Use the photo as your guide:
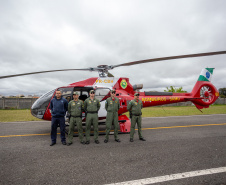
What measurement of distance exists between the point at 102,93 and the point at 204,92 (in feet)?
22.7

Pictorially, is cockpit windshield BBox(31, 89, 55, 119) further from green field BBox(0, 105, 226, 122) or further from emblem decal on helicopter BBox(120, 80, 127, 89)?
green field BBox(0, 105, 226, 122)

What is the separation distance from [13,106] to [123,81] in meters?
22.1

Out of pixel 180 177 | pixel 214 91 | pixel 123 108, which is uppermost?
pixel 214 91

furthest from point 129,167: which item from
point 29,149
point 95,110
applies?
point 29,149

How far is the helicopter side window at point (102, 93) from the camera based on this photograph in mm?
6488

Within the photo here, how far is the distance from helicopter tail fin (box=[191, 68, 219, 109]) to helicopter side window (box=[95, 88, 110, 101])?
220 inches

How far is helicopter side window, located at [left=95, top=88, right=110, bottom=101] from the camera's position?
649cm

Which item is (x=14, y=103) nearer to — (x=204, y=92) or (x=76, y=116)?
(x=76, y=116)

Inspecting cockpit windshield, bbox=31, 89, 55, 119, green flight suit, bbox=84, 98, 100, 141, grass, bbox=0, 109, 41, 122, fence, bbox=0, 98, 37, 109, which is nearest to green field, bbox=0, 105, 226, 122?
grass, bbox=0, 109, 41, 122

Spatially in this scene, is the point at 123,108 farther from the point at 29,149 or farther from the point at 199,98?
the point at 199,98

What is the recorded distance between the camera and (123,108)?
673 cm

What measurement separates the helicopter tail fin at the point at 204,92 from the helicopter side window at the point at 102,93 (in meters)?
5.59

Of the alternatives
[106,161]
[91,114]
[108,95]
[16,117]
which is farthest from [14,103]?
[106,161]

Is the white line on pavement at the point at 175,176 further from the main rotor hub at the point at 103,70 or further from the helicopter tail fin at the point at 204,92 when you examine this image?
the helicopter tail fin at the point at 204,92
